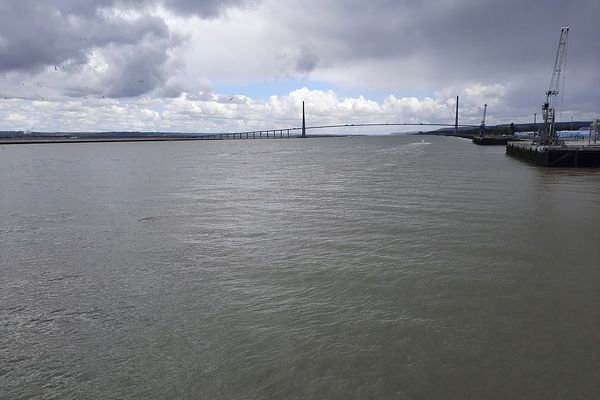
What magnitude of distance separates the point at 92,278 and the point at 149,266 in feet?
5.09

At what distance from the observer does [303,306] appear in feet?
30.0

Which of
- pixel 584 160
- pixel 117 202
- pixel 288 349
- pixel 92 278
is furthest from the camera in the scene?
pixel 584 160

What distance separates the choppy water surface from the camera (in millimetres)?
6555

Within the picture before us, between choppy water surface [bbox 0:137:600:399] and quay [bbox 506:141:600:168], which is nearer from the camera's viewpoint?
choppy water surface [bbox 0:137:600:399]

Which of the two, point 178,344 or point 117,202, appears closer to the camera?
point 178,344

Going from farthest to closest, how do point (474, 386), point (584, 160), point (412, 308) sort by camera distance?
point (584, 160) → point (412, 308) → point (474, 386)

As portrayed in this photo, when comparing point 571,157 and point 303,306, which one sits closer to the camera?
point 303,306

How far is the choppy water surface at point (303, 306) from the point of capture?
6555 millimetres

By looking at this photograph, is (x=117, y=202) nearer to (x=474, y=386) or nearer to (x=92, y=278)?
(x=92, y=278)

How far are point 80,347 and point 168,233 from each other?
348 inches

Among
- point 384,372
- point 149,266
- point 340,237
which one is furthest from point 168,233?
point 384,372

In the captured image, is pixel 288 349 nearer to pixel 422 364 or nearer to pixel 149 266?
pixel 422 364

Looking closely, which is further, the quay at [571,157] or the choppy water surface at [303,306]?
the quay at [571,157]

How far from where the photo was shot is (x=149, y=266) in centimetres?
1234
